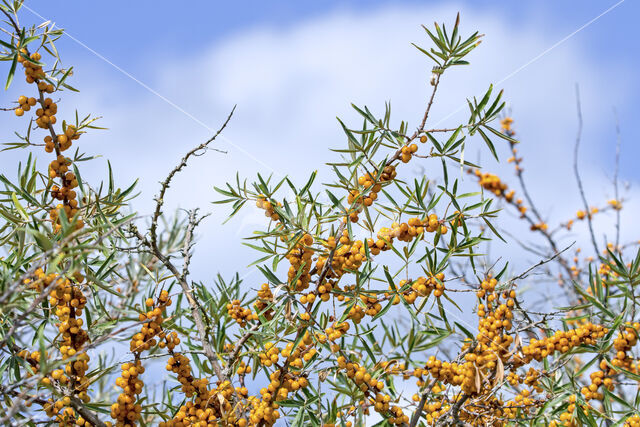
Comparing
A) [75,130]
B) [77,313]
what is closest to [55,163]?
[75,130]

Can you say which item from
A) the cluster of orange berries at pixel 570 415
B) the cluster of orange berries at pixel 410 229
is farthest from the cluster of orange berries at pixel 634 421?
the cluster of orange berries at pixel 410 229

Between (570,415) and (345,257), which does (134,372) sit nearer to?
(345,257)

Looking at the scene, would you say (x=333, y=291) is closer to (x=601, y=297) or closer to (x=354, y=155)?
(x=354, y=155)

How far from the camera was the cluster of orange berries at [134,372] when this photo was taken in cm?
157

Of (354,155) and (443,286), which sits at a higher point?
(354,155)

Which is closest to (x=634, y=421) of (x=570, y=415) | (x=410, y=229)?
(x=570, y=415)

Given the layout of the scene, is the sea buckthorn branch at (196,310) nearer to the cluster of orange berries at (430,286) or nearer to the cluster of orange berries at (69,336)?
the cluster of orange berries at (69,336)

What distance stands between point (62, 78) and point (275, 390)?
40.3 inches

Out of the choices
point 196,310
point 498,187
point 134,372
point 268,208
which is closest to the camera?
point 134,372

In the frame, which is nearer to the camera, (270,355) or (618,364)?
(270,355)

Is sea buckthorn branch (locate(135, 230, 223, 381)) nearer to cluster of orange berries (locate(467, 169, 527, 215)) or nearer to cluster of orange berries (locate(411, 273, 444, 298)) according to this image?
cluster of orange berries (locate(411, 273, 444, 298))

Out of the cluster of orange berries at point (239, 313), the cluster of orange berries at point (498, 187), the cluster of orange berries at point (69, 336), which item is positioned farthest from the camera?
the cluster of orange berries at point (498, 187)

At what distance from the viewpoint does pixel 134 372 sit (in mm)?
1560

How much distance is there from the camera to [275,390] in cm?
161
